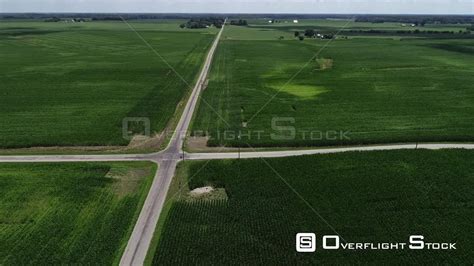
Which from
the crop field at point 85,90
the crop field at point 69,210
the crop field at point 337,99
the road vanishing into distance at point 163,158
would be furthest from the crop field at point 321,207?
the crop field at point 85,90

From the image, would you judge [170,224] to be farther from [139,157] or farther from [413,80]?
[413,80]

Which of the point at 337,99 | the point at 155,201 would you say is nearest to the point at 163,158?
the point at 155,201

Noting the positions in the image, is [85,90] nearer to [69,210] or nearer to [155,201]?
[69,210]

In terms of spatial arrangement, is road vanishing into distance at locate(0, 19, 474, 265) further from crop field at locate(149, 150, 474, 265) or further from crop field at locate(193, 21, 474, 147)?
crop field at locate(193, 21, 474, 147)

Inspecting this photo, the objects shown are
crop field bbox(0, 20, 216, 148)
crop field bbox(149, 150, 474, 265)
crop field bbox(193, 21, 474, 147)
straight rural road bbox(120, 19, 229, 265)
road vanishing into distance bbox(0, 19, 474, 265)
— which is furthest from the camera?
crop field bbox(0, 20, 216, 148)

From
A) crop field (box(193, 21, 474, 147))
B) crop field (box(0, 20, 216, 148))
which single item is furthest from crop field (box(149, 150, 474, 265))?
crop field (box(0, 20, 216, 148))

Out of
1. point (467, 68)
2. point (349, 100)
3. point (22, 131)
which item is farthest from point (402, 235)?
point (467, 68)
